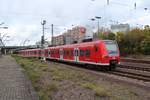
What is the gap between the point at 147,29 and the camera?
68750 millimetres

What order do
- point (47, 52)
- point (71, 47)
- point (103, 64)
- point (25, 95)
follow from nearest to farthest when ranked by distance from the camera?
point (25, 95)
point (103, 64)
point (71, 47)
point (47, 52)

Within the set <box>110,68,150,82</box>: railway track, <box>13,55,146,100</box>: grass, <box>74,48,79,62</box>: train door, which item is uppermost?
<box>74,48,79,62</box>: train door

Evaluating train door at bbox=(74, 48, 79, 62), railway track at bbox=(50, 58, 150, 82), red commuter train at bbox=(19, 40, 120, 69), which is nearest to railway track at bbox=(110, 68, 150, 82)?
railway track at bbox=(50, 58, 150, 82)

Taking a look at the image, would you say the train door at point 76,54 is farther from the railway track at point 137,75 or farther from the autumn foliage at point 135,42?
the autumn foliage at point 135,42

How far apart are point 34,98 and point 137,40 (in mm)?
58646

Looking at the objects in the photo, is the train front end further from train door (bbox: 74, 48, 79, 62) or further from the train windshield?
train door (bbox: 74, 48, 79, 62)

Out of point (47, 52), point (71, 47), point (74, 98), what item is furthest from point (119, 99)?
point (47, 52)

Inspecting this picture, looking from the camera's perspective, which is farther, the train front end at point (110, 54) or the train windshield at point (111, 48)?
the train windshield at point (111, 48)

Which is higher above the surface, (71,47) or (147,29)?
(147,29)

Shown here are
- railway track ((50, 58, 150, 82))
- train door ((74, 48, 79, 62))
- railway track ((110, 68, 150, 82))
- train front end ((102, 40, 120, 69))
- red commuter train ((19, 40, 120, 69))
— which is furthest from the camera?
train door ((74, 48, 79, 62))

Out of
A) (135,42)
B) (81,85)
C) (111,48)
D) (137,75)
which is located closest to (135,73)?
(137,75)

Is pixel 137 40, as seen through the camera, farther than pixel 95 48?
Yes

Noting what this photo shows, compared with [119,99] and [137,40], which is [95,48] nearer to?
[119,99]

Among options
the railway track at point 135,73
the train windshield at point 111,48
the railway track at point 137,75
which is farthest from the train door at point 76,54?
the railway track at point 137,75
